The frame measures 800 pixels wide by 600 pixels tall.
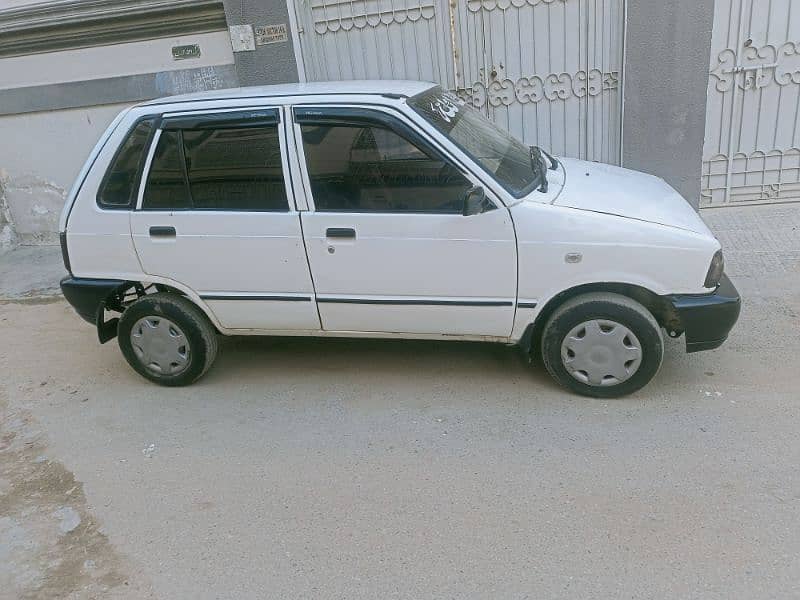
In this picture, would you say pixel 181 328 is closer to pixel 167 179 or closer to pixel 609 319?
pixel 167 179

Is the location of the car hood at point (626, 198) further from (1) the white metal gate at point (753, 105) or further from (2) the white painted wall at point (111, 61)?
(2) the white painted wall at point (111, 61)

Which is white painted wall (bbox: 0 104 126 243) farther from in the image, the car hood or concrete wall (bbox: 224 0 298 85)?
the car hood

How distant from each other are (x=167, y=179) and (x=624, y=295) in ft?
9.29

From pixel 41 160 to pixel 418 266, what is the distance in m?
6.15

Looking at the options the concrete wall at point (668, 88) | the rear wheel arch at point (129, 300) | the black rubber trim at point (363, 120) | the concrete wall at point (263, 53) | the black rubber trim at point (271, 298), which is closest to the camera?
the black rubber trim at point (363, 120)

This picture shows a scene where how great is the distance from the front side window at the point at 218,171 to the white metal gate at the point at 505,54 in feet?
10.5

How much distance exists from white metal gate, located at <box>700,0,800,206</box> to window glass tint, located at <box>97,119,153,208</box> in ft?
17.3

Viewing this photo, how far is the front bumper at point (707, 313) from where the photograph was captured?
334 cm

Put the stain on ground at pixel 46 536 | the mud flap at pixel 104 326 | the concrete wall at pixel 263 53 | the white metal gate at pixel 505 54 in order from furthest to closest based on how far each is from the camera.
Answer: the concrete wall at pixel 263 53
the white metal gate at pixel 505 54
the mud flap at pixel 104 326
the stain on ground at pixel 46 536

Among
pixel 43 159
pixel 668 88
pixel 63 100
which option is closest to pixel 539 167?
pixel 668 88

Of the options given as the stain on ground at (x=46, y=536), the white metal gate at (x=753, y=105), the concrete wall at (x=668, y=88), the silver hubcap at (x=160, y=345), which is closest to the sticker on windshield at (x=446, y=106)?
the silver hubcap at (x=160, y=345)

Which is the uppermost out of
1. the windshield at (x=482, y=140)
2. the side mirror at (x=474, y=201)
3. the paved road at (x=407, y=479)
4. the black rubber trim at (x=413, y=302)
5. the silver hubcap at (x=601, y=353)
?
the windshield at (x=482, y=140)

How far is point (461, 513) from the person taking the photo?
9.32 feet

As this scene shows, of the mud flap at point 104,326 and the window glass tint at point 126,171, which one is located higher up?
the window glass tint at point 126,171
